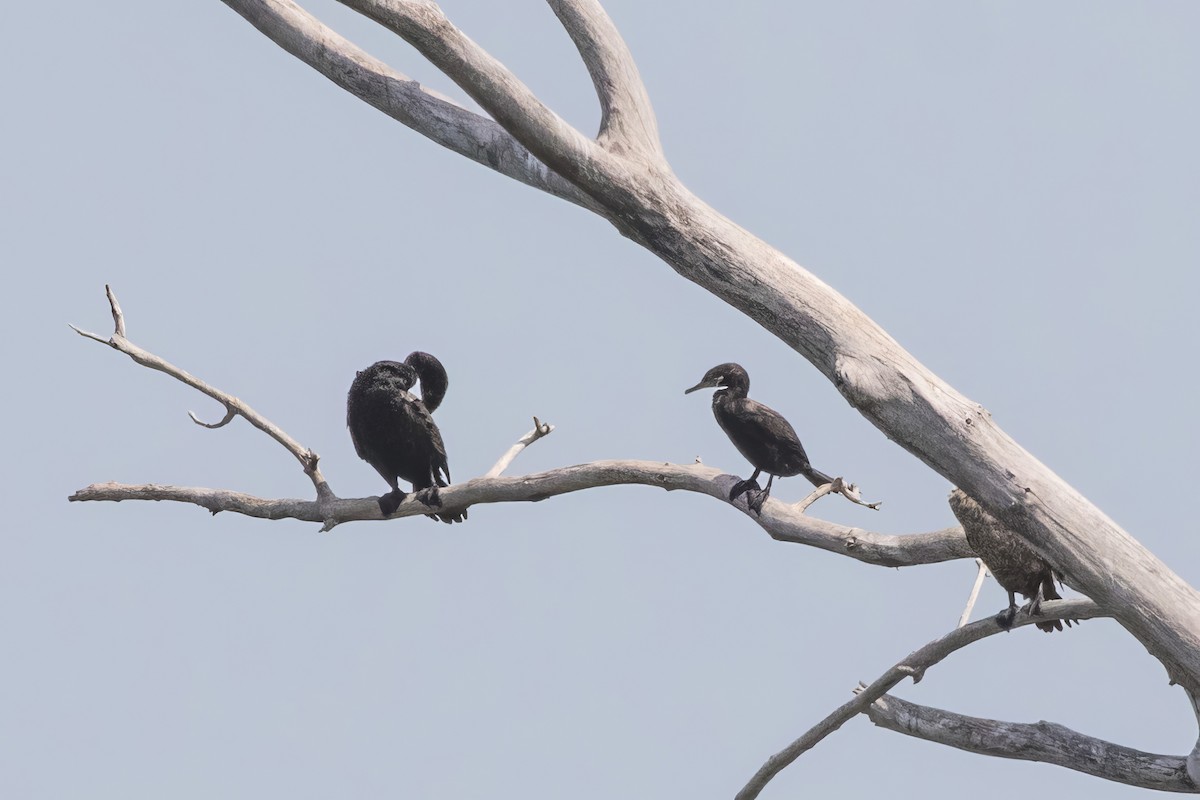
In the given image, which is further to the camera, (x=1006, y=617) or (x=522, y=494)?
(x=522, y=494)

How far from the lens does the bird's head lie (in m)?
8.26

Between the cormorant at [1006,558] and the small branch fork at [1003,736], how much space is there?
0.09 metres

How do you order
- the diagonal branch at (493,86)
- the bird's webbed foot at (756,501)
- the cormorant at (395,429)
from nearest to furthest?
the diagonal branch at (493,86) → the bird's webbed foot at (756,501) → the cormorant at (395,429)

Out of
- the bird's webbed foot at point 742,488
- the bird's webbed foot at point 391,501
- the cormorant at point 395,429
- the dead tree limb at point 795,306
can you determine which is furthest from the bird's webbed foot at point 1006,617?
the bird's webbed foot at point 391,501

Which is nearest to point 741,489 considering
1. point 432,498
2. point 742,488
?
point 742,488

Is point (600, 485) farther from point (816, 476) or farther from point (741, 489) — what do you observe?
point (816, 476)

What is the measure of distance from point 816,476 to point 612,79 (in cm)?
A: 254

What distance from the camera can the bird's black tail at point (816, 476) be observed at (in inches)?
312

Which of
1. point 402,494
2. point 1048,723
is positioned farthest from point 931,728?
→ point 402,494

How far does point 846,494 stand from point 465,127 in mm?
3008

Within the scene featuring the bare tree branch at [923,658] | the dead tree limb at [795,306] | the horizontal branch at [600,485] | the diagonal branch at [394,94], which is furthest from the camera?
the diagonal branch at [394,94]

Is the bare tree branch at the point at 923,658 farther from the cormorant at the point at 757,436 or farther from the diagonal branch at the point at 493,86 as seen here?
the diagonal branch at the point at 493,86

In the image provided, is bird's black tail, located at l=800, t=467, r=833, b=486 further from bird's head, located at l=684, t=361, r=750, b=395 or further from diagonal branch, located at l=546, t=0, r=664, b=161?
diagonal branch, located at l=546, t=0, r=664, b=161

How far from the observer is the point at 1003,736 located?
23.5 ft
